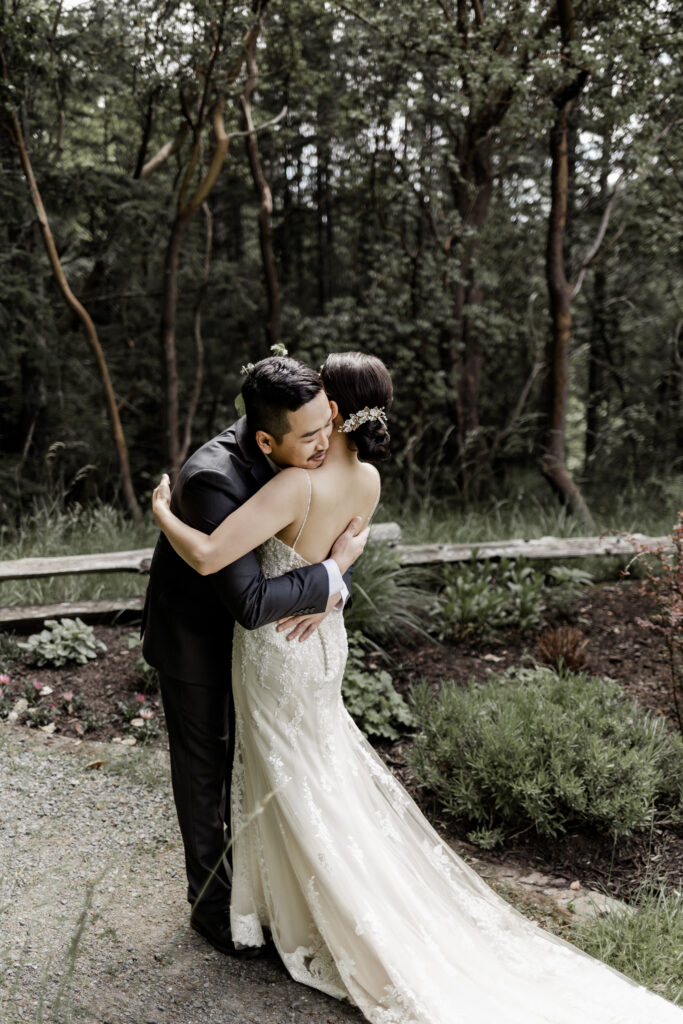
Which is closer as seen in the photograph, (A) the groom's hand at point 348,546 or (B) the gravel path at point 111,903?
(B) the gravel path at point 111,903

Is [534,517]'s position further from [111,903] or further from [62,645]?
[111,903]

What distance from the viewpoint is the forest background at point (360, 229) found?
24.8ft

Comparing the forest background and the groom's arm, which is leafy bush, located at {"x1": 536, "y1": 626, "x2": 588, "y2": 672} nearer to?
the forest background

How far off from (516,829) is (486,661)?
1.72m

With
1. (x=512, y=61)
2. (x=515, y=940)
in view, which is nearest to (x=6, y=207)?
(x=512, y=61)

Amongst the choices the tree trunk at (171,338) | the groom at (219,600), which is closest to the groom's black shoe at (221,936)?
the groom at (219,600)

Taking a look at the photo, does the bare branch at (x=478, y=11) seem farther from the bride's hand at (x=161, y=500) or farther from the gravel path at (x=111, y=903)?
the gravel path at (x=111, y=903)

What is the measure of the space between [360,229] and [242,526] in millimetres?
8813

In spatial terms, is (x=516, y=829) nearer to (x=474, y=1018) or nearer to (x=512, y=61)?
(x=474, y=1018)

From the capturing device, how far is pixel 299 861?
2.69 meters

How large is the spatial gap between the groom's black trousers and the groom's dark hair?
37.2 inches

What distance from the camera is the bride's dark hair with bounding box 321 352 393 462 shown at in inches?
104

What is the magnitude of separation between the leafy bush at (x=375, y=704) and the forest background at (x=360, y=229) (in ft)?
11.9

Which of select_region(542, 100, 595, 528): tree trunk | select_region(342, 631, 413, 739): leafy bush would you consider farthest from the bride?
select_region(542, 100, 595, 528): tree trunk
